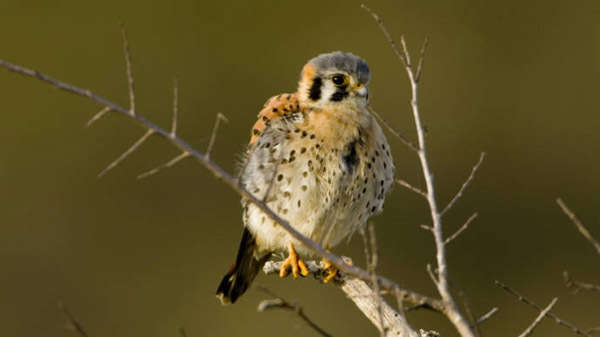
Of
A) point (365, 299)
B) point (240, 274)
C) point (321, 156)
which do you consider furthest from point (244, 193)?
point (240, 274)

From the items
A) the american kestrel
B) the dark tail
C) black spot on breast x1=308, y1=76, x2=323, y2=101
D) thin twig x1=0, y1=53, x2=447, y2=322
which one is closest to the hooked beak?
the american kestrel

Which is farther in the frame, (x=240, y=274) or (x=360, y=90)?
(x=240, y=274)

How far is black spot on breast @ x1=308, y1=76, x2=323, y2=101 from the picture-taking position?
152 inches

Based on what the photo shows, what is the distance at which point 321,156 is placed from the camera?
3.80 meters

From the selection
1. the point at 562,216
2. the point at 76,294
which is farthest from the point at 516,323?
the point at 76,294

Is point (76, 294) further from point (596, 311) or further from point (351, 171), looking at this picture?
point (351, 171)

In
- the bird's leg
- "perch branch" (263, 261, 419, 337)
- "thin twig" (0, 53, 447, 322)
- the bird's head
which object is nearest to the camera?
"thin twig" (0, 53, 447, 322)

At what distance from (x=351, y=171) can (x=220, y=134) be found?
15.8 feet

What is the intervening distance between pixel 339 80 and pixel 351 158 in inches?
11.7

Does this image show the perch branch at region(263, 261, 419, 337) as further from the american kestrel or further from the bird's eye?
the bird's eye

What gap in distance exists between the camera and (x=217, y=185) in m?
8.88

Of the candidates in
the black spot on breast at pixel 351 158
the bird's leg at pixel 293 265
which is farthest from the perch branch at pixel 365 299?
the black spot on breast at pixel 351 158

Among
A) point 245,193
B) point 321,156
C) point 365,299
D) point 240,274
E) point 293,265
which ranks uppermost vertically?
point 245,193

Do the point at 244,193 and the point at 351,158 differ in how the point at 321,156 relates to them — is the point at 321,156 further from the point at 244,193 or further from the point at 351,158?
the point at 244,193
